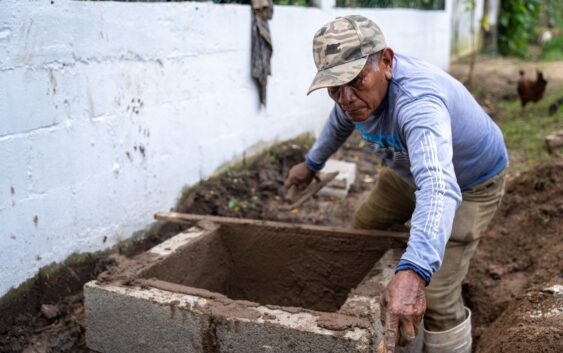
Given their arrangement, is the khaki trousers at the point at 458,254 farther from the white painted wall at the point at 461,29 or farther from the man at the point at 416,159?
the white painted wall at the point at 461,29

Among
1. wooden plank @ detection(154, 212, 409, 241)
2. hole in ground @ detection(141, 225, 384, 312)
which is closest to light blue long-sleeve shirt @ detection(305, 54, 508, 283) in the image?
wooden plank @ detection(154, 212, 409, 241)

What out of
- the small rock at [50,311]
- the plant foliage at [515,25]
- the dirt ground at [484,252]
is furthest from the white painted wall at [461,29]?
the small rock at [50,311]

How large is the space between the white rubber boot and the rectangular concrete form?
394 millimetres

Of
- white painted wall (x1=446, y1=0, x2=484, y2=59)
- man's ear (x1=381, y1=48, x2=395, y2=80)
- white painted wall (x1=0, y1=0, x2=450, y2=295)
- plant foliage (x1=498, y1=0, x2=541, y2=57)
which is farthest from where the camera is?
plant foliage (x1=498, y1=0, x2=541, y2=57)

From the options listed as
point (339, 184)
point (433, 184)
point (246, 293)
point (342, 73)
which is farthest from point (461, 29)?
point (433, 184)

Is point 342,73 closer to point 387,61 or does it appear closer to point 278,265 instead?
point 387,61

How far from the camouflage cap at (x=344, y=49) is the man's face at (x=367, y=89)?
6 cm

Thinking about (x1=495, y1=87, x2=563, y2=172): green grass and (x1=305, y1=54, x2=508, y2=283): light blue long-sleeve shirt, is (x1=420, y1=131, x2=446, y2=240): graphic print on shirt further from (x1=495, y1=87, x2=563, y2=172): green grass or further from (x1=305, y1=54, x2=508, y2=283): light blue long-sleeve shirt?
(x1=495, y1=87, x2=563, y2=172): green grass

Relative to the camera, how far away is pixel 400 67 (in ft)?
8.48

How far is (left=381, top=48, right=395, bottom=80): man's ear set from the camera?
8.23ft

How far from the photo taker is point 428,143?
2.14 meters

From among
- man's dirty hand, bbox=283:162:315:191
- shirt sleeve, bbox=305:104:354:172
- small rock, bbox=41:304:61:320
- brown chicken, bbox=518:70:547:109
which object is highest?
shirt sleeve, bbox=305:104:354:172

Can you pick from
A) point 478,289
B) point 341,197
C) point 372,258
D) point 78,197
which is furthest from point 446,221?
point 341,197

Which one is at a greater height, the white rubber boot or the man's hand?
the man's hand
